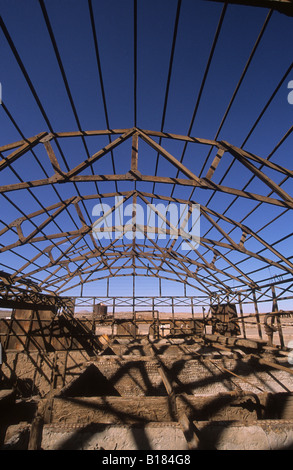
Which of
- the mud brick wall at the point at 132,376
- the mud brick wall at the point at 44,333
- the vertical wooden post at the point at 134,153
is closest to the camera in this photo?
the vertical wooden post at the point at 134,153

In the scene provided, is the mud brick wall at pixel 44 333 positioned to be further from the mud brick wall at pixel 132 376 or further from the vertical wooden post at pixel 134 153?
the vertical wooden post at pixel 134 153

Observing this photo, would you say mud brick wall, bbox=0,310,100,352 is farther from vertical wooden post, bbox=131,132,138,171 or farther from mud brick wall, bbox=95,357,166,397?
vertical wooden post, bbox=131,132,138,171

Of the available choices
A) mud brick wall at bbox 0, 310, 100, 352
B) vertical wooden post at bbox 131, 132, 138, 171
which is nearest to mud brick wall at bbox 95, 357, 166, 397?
vertical wooden post at bbox 131, 132, 138, 171

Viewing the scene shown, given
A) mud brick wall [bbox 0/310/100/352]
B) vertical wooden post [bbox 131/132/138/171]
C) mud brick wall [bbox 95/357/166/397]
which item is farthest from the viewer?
mud brick wall [bbox 0/310/100/352]

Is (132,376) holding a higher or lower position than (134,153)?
lower

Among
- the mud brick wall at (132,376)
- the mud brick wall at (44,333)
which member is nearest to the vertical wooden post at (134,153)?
the mud brick wall at (132,376)

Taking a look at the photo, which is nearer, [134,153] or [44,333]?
[134,153]

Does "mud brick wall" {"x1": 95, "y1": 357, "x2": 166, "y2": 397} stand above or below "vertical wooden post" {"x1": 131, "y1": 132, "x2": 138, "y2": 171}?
below

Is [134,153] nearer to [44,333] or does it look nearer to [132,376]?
[132,376]

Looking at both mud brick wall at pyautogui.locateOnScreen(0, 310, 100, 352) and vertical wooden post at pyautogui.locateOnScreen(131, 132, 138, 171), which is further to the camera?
mud brick wall at pyautogui.locateOnScreen(0, 310, 100, 352)

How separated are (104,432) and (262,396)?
10.6 ft

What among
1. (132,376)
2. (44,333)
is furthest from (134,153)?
(44,333)
